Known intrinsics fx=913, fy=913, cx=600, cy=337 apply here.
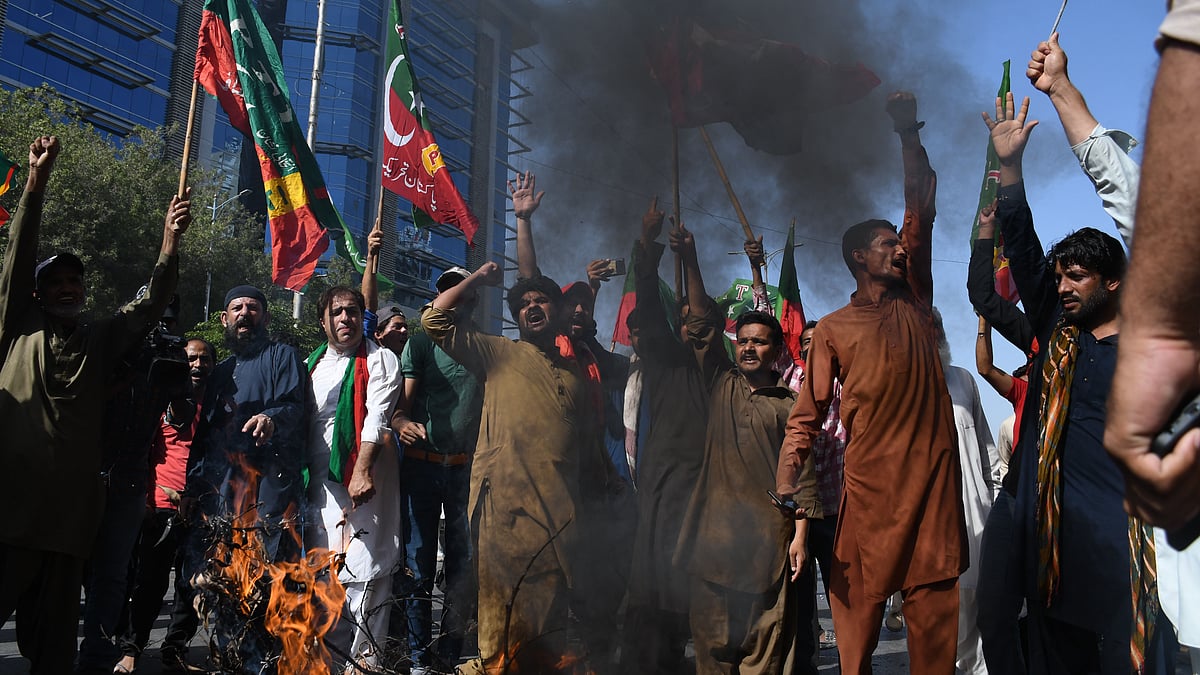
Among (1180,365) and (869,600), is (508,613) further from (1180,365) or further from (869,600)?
(1180,365)

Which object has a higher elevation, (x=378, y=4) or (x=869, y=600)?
(x=378, y=4)

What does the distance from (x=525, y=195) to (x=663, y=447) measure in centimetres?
133

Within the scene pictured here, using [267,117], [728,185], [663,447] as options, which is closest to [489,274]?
[663,447]

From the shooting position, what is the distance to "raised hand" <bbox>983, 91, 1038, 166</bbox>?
133 inches

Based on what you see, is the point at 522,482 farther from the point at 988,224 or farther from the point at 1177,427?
the point at 1177,427

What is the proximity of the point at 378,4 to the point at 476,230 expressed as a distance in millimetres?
21340

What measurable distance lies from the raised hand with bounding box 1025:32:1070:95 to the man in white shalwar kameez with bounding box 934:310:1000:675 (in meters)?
1.56

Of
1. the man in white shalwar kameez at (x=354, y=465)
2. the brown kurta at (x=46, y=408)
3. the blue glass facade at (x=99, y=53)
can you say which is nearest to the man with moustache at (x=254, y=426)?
the man in white shalwar kameez at (x=354, y=465)

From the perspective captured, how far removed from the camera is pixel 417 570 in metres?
4.57

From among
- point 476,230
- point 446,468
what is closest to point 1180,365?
point 446,468

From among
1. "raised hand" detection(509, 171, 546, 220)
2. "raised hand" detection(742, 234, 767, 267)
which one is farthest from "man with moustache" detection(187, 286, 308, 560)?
"raised hand" detection(742, 234, 767, 267)

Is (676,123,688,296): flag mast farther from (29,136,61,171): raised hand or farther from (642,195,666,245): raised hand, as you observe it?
(29,136,61,171): raised hand

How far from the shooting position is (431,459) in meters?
4.69

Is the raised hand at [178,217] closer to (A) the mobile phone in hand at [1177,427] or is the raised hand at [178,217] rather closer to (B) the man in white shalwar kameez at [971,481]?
(B) the man in white shalwar kameez at [971,481]
